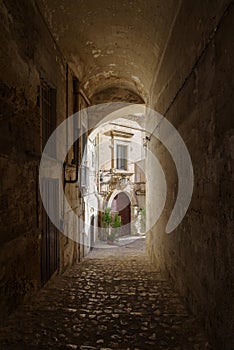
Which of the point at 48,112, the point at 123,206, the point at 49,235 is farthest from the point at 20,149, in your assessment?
the point at 123,206

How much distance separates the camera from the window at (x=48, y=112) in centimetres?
464

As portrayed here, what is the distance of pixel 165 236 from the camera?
4.77m

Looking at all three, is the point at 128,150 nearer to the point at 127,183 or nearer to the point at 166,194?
the point at 127,183

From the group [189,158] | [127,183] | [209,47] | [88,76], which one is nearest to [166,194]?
[189,158]

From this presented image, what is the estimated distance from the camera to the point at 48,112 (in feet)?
16.1

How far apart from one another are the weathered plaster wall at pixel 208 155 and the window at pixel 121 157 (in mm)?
13210

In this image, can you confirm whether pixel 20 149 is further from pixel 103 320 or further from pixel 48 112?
pixel 103 320

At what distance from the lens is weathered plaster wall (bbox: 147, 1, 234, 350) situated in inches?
75.9

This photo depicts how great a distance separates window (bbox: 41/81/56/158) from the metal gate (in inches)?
23.8

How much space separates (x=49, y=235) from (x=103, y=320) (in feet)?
7.16

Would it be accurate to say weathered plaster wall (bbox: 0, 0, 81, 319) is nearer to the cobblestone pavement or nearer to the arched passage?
the cobblestone pavement

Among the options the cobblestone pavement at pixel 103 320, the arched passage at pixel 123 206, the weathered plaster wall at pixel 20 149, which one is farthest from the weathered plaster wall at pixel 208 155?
the arched passage at pixel 123 206

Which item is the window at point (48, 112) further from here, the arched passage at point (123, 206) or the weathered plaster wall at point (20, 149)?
the arched passage at point (123, 206)

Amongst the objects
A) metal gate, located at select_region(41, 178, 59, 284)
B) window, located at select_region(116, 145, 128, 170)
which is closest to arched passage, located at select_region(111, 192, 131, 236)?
window, located at select_region(116, 145, 128, 170)
